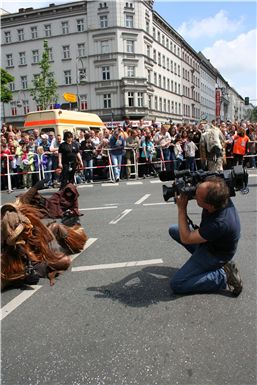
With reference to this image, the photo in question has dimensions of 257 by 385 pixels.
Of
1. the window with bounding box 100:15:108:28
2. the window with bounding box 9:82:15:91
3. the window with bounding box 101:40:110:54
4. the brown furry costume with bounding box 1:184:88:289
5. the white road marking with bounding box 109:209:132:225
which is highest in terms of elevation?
Result: the window with bounding box 100:15:108:28

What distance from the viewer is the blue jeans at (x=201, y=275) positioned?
3.67 metres

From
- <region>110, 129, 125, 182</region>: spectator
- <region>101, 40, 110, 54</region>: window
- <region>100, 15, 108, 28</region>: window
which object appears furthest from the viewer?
<region>100, 15, 108, 28</region>: window

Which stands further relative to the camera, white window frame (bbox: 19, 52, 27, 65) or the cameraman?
white window frame (bbox: 19, 52, 27, 65)

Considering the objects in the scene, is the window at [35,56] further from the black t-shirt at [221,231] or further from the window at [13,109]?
the black t-shirt at [221,231]

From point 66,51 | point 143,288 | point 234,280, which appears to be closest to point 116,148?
point 143,288

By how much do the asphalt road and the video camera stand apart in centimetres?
101

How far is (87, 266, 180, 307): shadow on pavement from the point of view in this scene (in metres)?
3.71

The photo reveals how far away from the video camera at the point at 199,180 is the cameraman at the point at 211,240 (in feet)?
0.24

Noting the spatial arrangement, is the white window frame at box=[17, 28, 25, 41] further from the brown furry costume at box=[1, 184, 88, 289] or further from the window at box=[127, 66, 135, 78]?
the brown furry costume at box=[1, 184, 88, 289]

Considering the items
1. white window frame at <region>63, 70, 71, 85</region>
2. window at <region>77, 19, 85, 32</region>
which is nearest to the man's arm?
white window frame at <region>63, 70, 71, 85</region>

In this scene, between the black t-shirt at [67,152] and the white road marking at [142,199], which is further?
the black t-shirt at [67,152]

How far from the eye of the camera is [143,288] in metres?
3.98

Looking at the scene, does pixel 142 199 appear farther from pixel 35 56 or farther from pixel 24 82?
pixel 35 56

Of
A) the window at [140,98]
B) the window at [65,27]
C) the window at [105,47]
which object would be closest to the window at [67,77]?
the window at [65,27]
